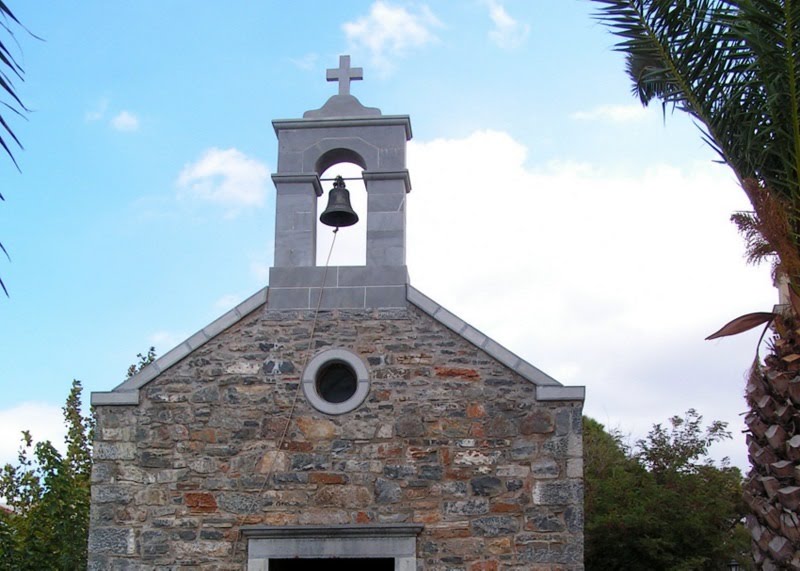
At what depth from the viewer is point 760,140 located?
24.9 feet

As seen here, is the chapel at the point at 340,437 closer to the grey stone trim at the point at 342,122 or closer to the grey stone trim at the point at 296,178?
the grey stone trim at the point at 296,178

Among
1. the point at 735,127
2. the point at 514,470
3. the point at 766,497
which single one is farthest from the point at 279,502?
the point at 735,127

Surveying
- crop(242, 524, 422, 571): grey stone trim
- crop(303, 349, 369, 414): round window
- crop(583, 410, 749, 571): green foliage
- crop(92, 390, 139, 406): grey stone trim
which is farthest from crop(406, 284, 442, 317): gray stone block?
crop(583, 410, 749, 571): green foliage

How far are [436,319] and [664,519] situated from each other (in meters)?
6.45

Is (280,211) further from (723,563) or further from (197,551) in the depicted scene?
(723,563)

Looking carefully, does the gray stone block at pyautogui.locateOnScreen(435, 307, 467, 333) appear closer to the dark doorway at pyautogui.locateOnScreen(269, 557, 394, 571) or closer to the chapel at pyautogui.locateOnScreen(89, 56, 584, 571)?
the chapel at pyautogui.locateOnScreen(89, 56, 584, 571)

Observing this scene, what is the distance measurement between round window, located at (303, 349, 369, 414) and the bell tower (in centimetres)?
52

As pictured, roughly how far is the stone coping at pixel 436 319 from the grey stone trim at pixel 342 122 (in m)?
1.63

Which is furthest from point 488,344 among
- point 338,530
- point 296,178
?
point 296,178

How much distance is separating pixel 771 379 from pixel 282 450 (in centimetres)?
434

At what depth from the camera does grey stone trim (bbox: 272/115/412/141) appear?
1025cm

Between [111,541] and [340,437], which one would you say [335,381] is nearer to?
[340,437]

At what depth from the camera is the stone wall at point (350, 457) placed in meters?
9.22

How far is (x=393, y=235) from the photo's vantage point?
10047mm
